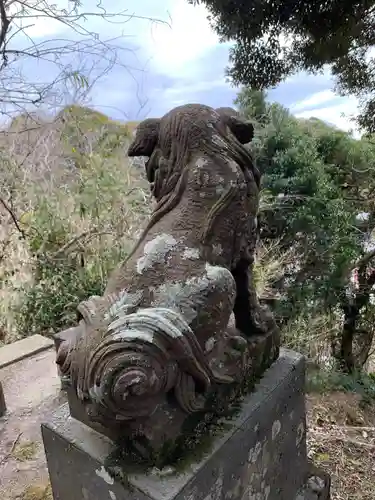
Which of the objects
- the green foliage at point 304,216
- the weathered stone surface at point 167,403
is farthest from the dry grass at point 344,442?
the green foliage at point 304,216

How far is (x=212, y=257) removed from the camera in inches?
43.8

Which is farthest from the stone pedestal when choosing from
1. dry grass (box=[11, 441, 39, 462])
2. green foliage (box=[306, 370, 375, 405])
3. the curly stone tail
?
green foliage (box=[306, 370, 375, 405])

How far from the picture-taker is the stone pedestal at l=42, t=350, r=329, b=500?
0.99 meters

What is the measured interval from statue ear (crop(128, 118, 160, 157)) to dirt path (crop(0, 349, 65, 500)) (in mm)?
1261

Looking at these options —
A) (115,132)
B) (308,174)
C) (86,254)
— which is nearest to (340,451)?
(86,254)

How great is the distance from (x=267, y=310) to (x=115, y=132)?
125 inches

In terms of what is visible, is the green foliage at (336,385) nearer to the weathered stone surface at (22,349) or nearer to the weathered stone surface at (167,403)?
the weathered stone surface at (167,403)

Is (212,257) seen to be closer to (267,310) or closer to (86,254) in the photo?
(267,310)

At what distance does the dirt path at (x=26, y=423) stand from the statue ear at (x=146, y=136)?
126 centimetres

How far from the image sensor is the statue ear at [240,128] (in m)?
1.25

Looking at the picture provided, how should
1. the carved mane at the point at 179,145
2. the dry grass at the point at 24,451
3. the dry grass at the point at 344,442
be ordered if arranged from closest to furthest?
the carved mane at the point at 179,145, the dry grass at the point at 24,451, the dry grass at the point at 344,442

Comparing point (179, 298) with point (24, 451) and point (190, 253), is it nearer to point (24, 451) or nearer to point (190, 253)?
point (190, 253)

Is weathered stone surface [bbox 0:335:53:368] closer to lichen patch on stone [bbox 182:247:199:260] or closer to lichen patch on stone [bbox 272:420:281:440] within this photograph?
lichen patch on stone [bbox 272:420:281:440]

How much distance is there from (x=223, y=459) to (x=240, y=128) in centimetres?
90
